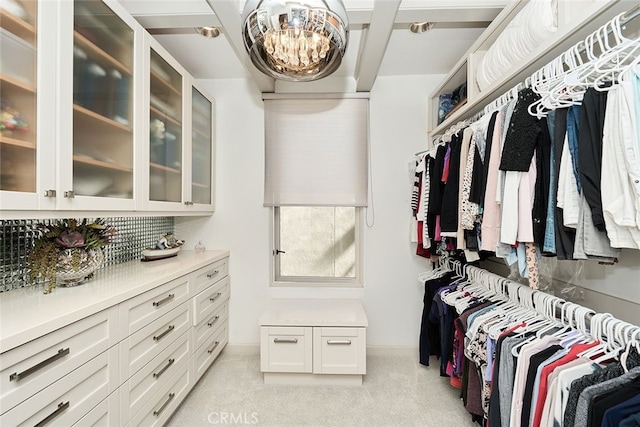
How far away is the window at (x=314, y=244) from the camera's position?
278cm

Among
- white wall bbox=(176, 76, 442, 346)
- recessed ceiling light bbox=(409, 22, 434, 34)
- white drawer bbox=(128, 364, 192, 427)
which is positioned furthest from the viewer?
white wall bbox=(176, 76, 442, 346)

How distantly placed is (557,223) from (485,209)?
31 cm

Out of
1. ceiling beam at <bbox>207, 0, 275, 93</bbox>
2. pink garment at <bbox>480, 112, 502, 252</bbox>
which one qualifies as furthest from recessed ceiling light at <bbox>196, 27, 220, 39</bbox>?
pink garment at <bbox>480, 112, 502, 252</bbox>

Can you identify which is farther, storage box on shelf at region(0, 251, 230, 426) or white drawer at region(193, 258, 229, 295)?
white drawer at region(193, 258, 229, 295)

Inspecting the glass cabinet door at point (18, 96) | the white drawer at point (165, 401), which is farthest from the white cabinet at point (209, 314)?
the glass cabinet door at point (18, 96)

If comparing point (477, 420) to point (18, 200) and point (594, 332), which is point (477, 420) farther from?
point (18, 200)

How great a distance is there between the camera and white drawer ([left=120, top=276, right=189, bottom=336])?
1.36 m

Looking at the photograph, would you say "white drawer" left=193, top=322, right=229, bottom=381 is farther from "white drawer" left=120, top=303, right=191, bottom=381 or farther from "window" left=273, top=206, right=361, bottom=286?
"window" left=273, top=206, right=361, bottom=286

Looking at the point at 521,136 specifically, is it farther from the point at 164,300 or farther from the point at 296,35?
the point at 164,300

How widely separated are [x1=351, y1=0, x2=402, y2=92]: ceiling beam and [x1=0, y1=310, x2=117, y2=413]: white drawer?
1.97m

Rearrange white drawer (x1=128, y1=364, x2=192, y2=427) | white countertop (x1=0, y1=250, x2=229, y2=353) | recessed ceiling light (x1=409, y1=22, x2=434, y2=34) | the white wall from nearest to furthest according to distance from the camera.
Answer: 1. white countertop (x1=0, y1=250, x2=229, y2=353)
2. white drawer (x1=128, y1=364, x2=192, y2=427)
3. recessed ceiling light (x1=409, y1=22, x2=434, y2=34)
4. the white wall

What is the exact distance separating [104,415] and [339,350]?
1.38 meters

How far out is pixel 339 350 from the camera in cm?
210

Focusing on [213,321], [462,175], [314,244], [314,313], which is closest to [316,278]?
[314,244]
